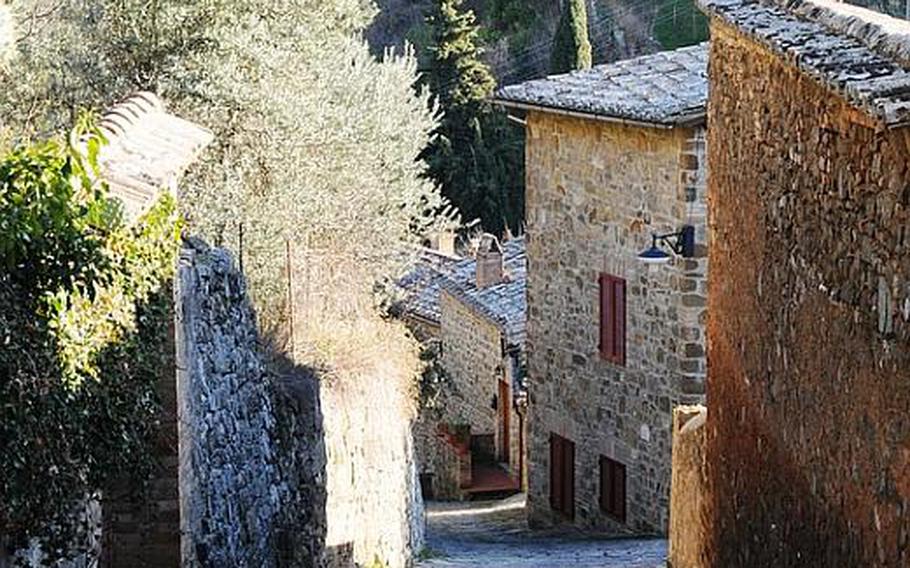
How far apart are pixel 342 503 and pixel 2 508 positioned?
7.11 meters

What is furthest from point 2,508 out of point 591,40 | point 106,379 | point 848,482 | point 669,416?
point 591,40

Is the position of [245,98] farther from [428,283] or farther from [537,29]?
[537,29]

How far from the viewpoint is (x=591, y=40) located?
39.4m

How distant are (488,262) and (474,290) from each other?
523 millimetres

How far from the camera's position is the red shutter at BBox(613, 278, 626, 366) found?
16281 mm

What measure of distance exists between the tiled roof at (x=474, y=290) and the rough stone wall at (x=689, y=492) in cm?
917

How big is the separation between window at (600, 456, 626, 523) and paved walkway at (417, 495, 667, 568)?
12.9 inches

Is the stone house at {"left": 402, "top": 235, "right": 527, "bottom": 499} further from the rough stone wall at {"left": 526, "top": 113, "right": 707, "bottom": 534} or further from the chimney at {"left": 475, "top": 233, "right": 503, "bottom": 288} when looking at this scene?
the rough stone wall at {"left": 526, "top": 113, "right": 707, "bottom": 534}

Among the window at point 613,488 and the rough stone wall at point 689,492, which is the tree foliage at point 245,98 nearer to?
the window at point 613,488

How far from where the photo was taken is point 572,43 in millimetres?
32031

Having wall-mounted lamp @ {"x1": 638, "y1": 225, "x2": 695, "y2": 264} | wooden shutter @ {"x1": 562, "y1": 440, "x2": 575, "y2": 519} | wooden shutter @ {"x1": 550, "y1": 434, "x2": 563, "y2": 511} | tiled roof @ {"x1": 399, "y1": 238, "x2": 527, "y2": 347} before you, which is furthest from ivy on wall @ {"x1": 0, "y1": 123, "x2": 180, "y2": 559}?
tiled roof @ {"x1": 399, "y1": 238, "x2": 527, "y2": 347}

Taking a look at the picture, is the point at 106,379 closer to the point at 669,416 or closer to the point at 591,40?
the point at 669,416

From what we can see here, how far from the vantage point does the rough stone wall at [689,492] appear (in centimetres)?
1027

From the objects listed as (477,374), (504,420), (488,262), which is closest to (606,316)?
(488,262)
